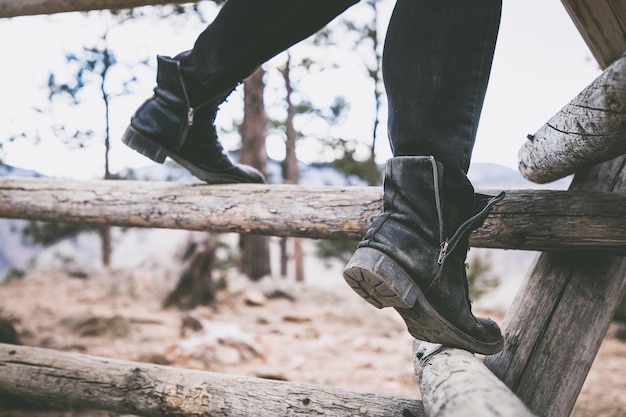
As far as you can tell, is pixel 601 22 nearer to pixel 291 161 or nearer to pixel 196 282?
pixel 196 282

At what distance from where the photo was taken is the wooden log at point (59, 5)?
5.05ft

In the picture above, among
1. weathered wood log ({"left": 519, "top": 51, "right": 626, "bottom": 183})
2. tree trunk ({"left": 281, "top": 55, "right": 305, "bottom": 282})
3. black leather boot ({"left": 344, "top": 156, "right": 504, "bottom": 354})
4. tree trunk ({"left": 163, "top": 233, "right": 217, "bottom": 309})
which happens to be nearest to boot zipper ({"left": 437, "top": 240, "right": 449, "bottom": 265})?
black leather boot ({"left": 344, "top": 156, "right": 504, "bottom": 354})

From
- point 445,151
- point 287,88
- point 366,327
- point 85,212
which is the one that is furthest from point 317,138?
point 445,151

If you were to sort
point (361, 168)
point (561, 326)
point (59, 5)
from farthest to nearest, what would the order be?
1. point (361, 168)
2. point (59, 5)
3. point (561, 326)

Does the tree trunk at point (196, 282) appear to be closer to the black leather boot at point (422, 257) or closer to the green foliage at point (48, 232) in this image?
the black leather boot at point (422, 257)

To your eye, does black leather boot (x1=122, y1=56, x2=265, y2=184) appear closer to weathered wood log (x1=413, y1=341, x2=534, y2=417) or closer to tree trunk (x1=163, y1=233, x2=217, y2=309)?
weathered wood log (x1=413, y1=341, x2=534, y2=417)

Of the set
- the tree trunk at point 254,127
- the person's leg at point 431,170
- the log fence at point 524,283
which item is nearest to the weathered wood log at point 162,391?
the log fence at point 524,283

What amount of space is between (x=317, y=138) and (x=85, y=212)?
8892 mm

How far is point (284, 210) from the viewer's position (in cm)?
119

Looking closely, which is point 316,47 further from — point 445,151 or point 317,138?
point 445,151

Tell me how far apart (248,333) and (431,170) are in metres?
3.42

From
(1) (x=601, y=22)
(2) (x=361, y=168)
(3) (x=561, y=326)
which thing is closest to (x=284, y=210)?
(3) (x=561, y=326)

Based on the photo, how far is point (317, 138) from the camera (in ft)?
33.3

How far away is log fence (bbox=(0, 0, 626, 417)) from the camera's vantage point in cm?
78
